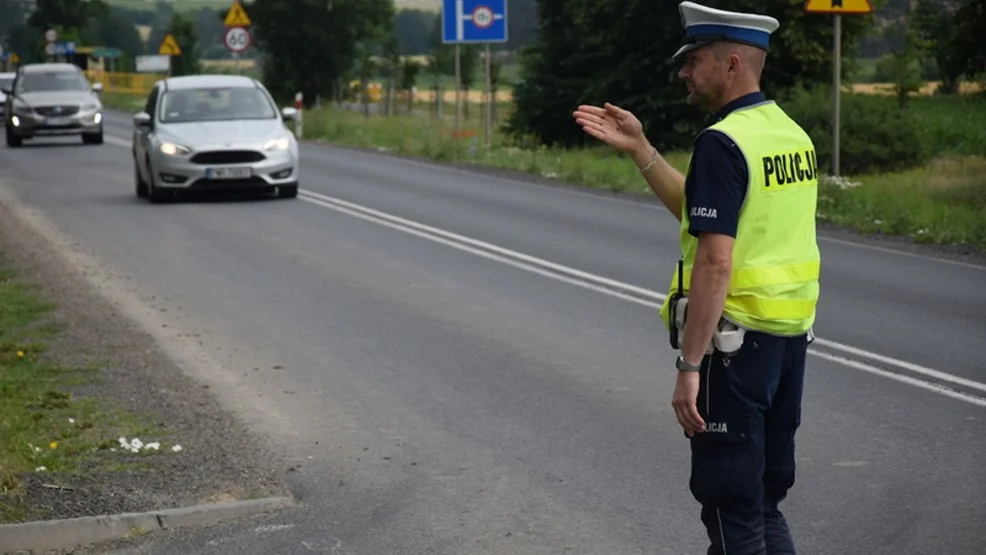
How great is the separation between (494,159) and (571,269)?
57.3ft

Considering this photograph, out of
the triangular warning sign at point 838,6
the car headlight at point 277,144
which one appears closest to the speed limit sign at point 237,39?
the car headlight at point 277,144

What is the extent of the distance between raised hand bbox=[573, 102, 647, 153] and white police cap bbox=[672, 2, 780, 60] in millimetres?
364

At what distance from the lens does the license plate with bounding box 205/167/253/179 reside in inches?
916

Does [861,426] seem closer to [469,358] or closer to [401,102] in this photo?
[469,358]

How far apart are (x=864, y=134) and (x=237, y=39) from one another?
21.1 metres

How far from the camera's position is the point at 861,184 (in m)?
Result: 24.0

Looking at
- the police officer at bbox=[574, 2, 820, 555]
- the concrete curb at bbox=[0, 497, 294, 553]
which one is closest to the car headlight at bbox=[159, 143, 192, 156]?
the concrete curb at bbox=[0, 497, 294, 553]

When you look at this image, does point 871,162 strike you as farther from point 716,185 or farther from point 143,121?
point 716,185

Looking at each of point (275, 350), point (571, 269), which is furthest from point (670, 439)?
point (571, 269)

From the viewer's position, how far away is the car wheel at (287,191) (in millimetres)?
23891

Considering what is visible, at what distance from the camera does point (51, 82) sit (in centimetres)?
4206

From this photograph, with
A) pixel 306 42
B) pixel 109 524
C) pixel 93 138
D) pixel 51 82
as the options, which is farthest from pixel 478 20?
pixel 306 42

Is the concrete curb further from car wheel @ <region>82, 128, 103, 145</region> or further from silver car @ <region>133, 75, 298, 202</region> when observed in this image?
car wheel @ <region>82, 128, 103, 145</region>

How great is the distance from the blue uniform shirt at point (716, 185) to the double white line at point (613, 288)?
5087mm
